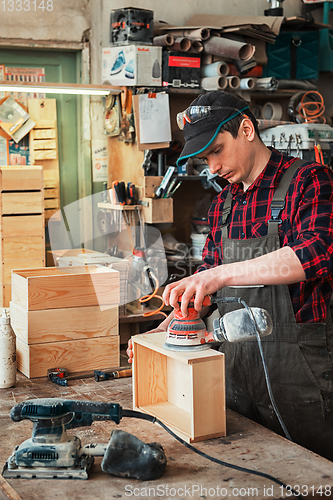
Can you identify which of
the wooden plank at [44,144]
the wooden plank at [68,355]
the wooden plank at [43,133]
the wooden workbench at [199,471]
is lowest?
the wooden workbench at [199,471]

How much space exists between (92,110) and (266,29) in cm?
141

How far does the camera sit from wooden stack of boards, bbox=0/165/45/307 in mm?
3510

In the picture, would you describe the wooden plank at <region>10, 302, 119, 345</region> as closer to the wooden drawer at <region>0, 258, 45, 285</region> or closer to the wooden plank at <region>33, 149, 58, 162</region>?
the wooden drawer at <region>0, 258, 45, 285</region>

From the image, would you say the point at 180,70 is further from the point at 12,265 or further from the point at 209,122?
the point at 209,122

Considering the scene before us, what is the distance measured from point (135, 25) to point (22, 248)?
1.66m

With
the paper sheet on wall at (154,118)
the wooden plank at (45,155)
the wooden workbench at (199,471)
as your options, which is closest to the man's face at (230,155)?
the wooden workbench at (199,471)

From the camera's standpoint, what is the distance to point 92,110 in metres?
4.21

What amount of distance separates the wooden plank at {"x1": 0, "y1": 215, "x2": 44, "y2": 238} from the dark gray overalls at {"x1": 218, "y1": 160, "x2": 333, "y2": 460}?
2.12 m

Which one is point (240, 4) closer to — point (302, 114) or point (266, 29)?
point (266, 29)

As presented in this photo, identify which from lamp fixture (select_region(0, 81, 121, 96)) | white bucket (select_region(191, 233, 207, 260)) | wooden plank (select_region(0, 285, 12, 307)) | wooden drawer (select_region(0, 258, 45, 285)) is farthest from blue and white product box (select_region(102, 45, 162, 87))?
wooden plank (select_region(0, 285, 12, 307))

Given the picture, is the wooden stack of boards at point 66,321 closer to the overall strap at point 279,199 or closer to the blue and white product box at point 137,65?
the overall strap at point 279,199

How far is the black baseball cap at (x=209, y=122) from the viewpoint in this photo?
168 cm

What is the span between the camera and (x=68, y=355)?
2037 mm

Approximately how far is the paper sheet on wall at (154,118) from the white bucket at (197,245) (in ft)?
2.35
